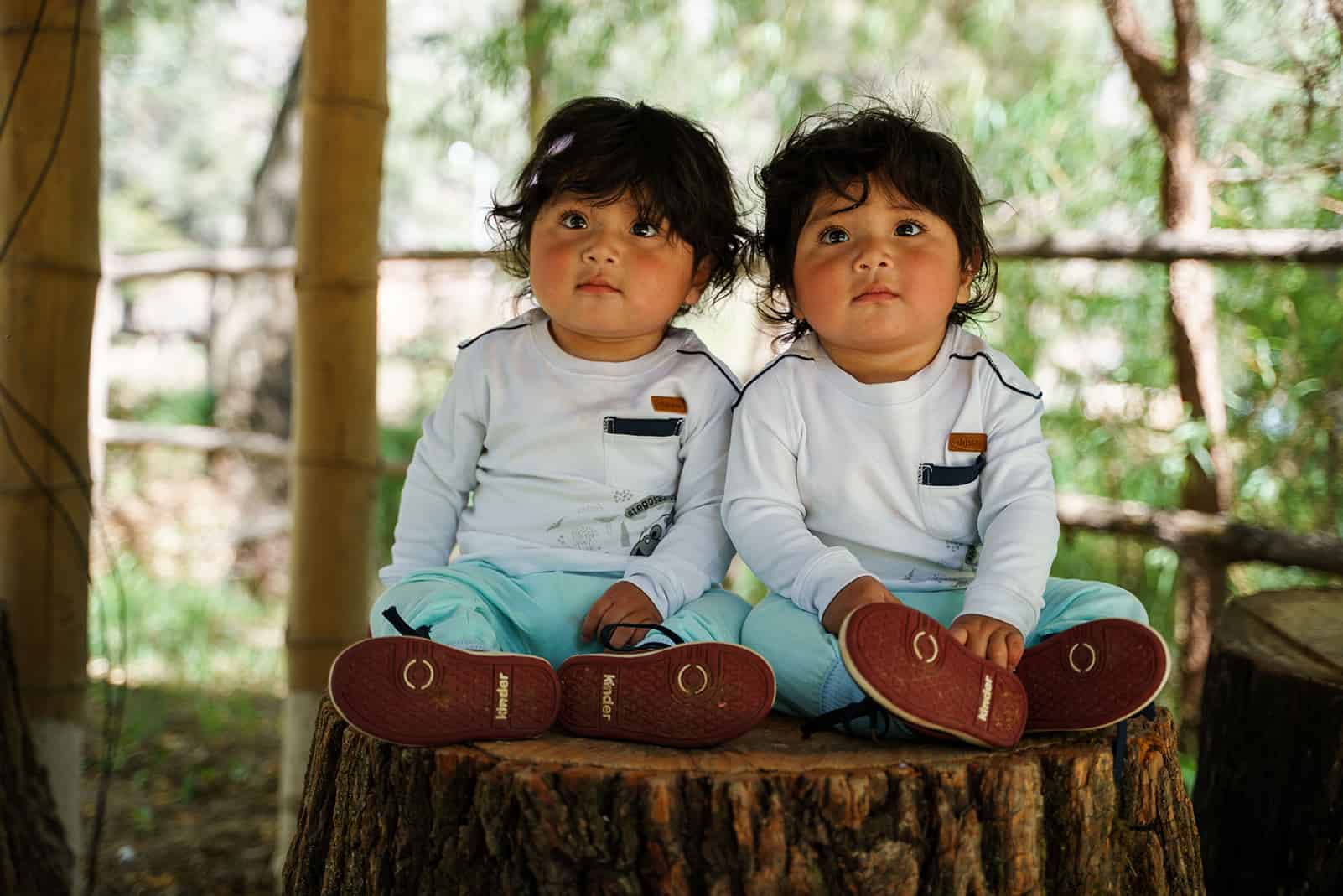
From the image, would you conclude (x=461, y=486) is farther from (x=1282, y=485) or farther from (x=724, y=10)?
(x=724, y=10)

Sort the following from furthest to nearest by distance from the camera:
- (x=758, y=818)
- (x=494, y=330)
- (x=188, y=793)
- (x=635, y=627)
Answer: (x=188, y=793)
(x=494, y=330)
(x=635, y=627)
(x=758, y=818)

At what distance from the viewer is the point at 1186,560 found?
308 centimetres

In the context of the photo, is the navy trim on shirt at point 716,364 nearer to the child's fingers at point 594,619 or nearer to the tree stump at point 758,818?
the child's fingers at point 594,619

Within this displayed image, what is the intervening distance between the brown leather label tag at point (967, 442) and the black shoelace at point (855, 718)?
406mm

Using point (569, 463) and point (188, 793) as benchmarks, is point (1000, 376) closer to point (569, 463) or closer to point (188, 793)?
point (569, 463)

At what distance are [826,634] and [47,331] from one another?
1628 mm

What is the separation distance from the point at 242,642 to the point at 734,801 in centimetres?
402

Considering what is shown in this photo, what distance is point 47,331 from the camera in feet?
7.39

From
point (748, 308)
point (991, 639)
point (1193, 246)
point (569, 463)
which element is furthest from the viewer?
point (748, 308)

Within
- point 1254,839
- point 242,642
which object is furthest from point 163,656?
point 1254,839

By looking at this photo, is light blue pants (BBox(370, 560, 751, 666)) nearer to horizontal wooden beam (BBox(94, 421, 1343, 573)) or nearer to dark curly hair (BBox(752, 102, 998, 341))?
dark curly hair (BBox(752, 102, 998, 341))

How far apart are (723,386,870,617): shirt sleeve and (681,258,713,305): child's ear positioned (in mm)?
220

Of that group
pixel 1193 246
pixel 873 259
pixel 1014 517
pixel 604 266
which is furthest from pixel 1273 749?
pixel 1193 246

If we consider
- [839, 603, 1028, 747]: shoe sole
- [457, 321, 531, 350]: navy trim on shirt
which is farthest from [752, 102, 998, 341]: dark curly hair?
[839, 603, 1028, 747]: shoe sole
